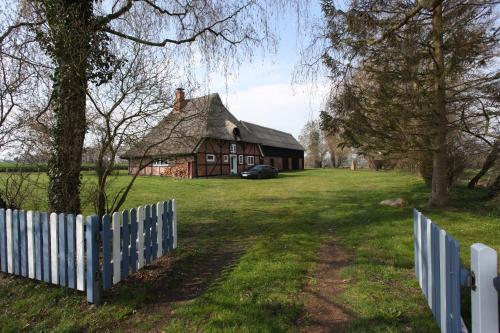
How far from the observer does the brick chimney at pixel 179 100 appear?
5820 mm

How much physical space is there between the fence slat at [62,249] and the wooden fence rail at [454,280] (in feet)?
13.7

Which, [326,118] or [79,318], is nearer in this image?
[79,318]

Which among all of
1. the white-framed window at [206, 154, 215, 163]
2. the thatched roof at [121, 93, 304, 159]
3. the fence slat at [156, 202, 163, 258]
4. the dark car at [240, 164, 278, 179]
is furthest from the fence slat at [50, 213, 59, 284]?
the white-framed window at [206, 154, 215, 163]

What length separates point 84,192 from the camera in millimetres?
5852

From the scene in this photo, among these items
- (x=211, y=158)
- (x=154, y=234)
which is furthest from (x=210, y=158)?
(x=154, y=234)

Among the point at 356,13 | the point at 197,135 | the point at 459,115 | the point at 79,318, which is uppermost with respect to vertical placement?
the point at 356,13

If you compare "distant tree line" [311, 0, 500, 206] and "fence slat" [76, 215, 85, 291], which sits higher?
"distant tree line" [311, 0, 500, 206]

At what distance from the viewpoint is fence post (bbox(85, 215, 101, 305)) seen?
3.81 metres

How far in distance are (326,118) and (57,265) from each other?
7648 mm

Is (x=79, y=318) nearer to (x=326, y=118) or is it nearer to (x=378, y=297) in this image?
(x=378, y=297)

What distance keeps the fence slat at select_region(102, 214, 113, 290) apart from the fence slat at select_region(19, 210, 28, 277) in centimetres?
146

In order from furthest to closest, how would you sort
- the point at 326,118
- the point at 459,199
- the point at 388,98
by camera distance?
the point at 459,199
the point at 326,118
the point at 388,98

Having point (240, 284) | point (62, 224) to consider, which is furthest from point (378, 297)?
point (62, 224)

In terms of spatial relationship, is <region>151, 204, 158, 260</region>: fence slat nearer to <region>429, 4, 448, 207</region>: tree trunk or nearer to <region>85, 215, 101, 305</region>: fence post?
<region>85, 215, 101, 305</region>: fence post
